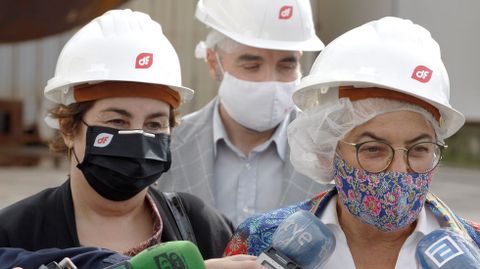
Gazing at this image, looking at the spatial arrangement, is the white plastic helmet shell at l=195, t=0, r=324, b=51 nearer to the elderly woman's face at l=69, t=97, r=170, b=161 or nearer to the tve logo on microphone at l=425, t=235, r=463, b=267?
the elderly woman's face at l=69, t=97, r=170, b=161

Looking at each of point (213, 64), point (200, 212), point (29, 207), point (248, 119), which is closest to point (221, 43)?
point (213, 64)

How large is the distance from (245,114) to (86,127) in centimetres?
134

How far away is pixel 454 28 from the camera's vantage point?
16.1m

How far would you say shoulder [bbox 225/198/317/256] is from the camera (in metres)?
3.05

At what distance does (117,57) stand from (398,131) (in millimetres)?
1049

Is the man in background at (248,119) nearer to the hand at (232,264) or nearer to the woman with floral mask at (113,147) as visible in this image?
the woman with floral mask at (113,147)

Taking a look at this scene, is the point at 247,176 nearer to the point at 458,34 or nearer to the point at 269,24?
the point at 269,24

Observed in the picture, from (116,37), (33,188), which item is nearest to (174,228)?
Result: (116,37)

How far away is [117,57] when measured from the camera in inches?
132

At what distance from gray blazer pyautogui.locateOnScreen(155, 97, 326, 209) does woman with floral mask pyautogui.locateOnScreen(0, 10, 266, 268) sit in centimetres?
84

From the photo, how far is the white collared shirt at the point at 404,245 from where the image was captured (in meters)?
2.92

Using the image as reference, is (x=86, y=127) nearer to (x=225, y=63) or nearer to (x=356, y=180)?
(x=356, y=180)

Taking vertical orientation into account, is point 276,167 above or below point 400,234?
below

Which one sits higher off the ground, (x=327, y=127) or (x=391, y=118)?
(x=391, y=118)
